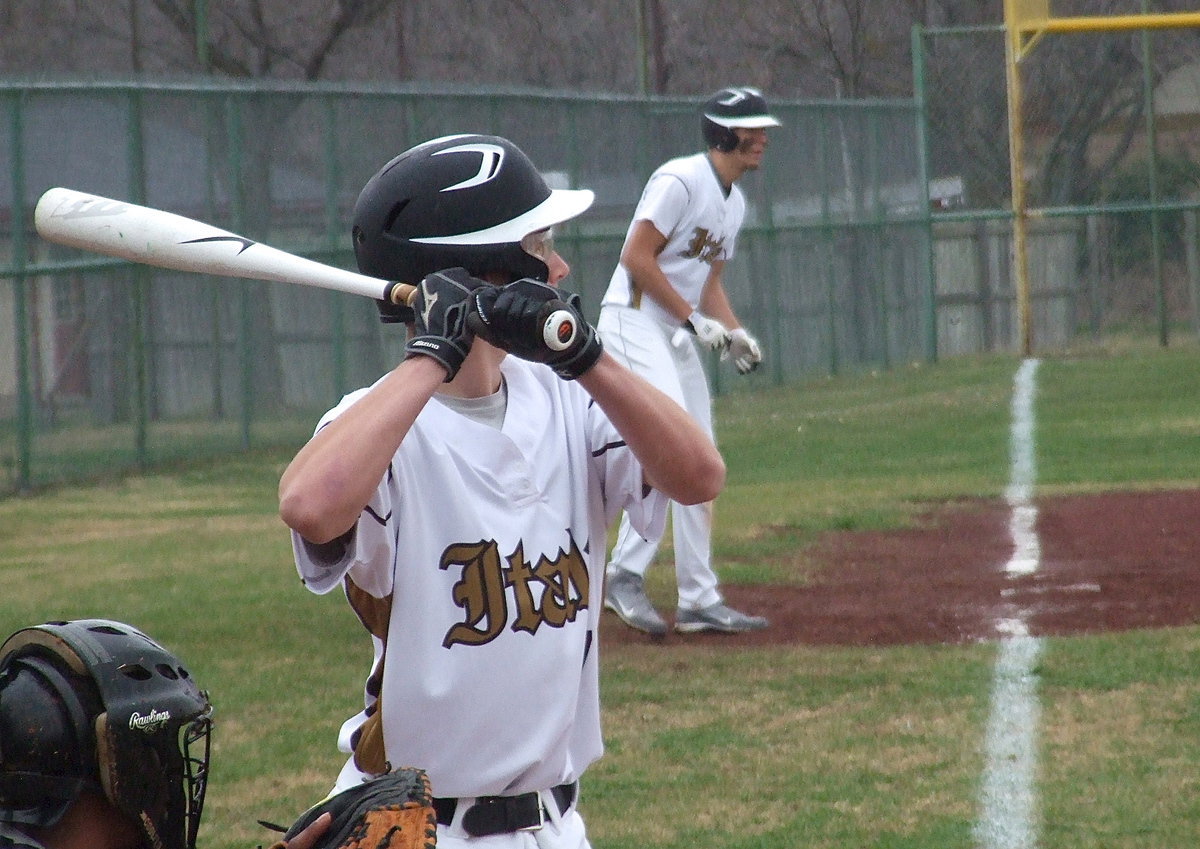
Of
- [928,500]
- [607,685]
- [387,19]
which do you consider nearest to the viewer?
[607,685]

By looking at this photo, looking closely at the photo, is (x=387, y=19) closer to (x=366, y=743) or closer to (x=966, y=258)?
(x=966, y=258)

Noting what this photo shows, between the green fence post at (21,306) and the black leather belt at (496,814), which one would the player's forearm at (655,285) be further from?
the green fence post at (21,306)

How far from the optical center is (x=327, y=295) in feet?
46.9

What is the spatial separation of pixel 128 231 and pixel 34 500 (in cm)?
910

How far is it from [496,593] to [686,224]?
464 centimetres

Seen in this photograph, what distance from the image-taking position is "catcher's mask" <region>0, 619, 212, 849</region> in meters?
1.96

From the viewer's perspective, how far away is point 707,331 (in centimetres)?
703

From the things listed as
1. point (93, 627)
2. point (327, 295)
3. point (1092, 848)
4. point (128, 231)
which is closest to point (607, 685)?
point (1092, 848)

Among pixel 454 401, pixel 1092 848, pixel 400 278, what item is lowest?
pixel 1092 848

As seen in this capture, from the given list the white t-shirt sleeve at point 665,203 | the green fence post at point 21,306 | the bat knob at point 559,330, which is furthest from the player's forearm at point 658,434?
the green fence post at point 21,306

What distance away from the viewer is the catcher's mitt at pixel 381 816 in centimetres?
214

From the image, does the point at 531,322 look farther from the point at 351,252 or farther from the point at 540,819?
the point at 351,252

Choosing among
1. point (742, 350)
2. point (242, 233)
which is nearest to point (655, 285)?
point (742, 350)

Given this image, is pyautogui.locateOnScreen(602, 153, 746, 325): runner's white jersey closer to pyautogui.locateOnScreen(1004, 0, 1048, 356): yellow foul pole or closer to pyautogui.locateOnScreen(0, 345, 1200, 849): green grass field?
pyautogui.locateOnScreen(0, 345, 1200, 849): green grass field
